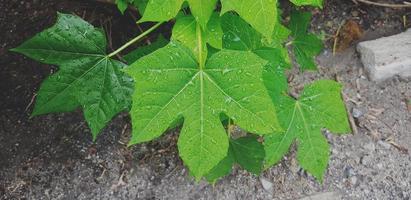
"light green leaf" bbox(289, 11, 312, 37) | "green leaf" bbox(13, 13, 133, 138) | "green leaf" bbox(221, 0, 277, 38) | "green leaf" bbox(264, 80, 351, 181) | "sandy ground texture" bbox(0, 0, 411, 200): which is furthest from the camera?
"sandy ground texture" bbox(0, 0, 411, 200)

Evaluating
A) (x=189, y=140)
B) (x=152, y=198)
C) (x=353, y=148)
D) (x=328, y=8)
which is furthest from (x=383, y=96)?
(x=189, y=140)

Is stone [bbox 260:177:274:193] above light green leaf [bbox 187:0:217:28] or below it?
below

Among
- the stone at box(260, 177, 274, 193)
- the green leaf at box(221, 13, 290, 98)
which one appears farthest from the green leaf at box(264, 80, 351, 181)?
the stone at box(260, 177, 274, 193)

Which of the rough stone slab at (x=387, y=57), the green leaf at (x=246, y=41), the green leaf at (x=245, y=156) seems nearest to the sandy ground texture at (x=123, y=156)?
the rough stone slab at (x=387, y=57)

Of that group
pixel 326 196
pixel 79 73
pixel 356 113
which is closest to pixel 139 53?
pixel 79 73

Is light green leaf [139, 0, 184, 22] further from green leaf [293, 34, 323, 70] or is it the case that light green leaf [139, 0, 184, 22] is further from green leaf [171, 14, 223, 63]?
green leaf [293, 34, 323, 70]

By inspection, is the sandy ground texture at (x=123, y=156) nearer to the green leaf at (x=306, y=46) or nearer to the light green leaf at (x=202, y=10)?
the green leaf at (x=306, y=46)
